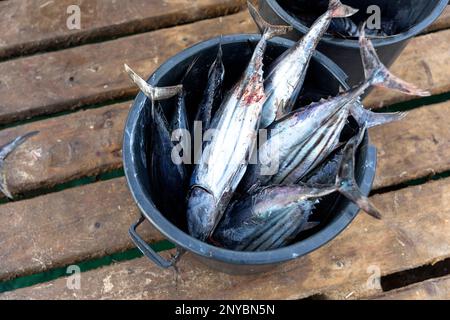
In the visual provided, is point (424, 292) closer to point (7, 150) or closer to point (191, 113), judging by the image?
point (191, 113)

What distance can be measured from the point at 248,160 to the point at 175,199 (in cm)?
19

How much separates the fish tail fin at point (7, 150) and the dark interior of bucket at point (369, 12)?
88 centimetres

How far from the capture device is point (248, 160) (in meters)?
0.99

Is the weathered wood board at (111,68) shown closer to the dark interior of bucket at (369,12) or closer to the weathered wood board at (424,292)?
the dark interior of bucket at (369,12)

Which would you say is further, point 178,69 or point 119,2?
point 119,2

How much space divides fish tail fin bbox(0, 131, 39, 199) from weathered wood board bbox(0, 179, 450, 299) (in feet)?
0.97

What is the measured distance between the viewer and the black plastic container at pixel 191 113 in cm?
85

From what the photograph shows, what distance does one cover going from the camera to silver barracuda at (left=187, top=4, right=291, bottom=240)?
0.95 meters

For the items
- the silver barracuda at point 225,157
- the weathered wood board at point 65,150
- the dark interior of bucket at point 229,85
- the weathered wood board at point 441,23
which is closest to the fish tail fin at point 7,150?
the weathered wood board at point 65,150

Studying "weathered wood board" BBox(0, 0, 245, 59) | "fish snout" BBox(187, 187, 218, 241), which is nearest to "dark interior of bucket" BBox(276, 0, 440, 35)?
"weathered wood board" BBox(0, 0, 245, 59)

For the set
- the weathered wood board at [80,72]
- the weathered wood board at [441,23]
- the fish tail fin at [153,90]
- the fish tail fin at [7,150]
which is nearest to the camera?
the fish tail fin at [153,90]

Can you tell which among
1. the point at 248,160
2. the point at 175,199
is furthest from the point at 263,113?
the point at 175,199
